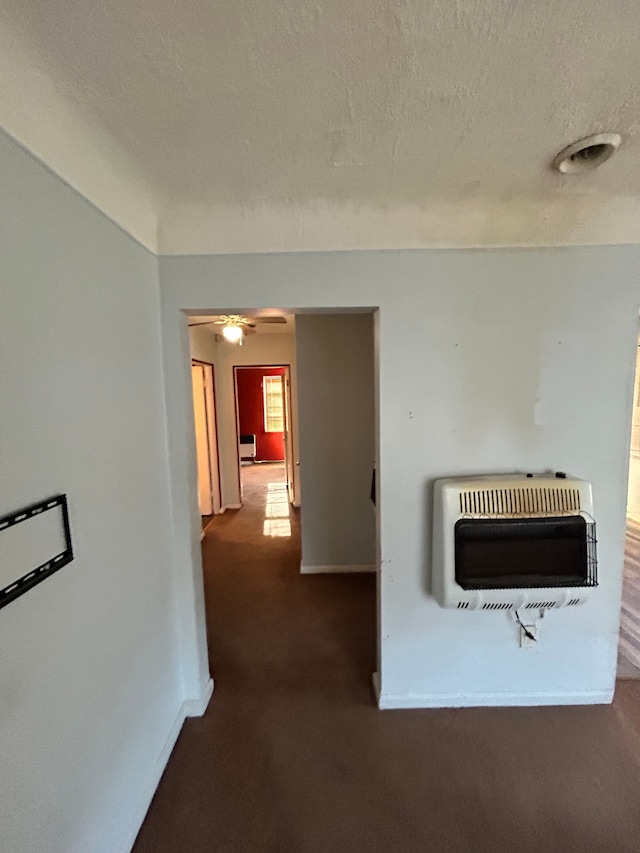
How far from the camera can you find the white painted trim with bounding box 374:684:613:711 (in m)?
1.96

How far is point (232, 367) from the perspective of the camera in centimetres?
530

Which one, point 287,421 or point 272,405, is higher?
point 272,405

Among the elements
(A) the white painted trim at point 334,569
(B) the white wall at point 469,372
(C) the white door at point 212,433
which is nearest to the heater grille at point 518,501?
(B) the white wall at point 469,372

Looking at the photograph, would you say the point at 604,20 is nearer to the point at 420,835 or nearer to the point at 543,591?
the point at 543,591

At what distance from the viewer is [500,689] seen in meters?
1.96

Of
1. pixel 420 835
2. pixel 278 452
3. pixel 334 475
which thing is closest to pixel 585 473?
pixel 420 835

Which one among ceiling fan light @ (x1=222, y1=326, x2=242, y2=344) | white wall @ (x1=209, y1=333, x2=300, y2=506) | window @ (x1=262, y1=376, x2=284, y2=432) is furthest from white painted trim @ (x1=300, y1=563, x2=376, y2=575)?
window @ (x1=262, y1=376, x2=284, y2=432)

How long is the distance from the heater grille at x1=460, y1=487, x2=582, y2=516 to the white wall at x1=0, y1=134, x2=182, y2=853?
4.23 feet

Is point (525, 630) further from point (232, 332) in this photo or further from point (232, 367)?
Answer: point (232, 367)

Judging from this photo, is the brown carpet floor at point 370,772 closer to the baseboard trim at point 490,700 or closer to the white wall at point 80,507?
the baseboard trim at point 490,700

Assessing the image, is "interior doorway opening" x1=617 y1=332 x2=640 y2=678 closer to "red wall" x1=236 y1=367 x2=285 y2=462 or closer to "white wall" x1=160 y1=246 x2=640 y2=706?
"white wall" x1=160 y1=246 x2=640 y2=706

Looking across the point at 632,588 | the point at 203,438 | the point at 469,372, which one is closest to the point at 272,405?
the point at 203,438

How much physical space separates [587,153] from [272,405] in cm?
752

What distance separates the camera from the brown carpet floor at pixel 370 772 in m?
1.43
